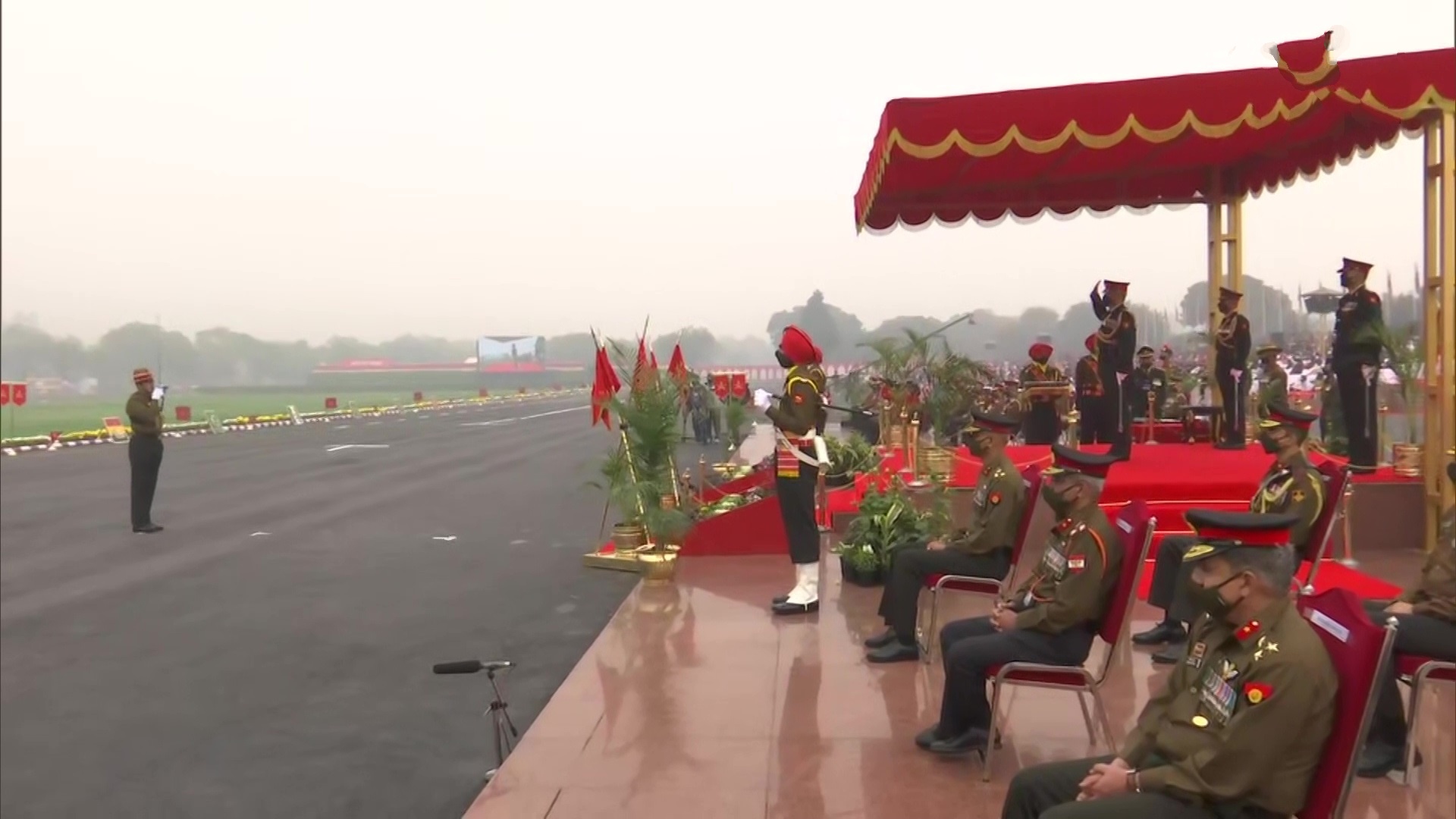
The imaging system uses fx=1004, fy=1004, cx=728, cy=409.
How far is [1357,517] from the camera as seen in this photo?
7.00 m

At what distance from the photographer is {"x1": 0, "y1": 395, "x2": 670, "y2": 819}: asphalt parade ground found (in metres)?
4.65

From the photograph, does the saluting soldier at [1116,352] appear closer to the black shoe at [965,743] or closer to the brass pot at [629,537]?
the brass pot at [629,537]

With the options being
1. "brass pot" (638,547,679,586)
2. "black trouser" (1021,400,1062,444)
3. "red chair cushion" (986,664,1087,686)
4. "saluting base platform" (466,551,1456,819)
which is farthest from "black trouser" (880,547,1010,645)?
"black trouser" (1021,400,1062,444)

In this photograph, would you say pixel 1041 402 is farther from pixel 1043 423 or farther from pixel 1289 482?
pixel 1289 482

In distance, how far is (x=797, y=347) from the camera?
6.19 meters

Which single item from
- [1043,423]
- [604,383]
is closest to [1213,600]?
[604,383]

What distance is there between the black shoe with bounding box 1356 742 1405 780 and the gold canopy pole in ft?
11.8

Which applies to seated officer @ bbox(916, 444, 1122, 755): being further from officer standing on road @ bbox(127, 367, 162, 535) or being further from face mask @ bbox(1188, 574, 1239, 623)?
officer standing on road @ bbox(127, 367, 162, 535)

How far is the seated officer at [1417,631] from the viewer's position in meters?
3.43

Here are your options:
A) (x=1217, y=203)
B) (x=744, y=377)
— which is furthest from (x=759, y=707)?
(x=744, y=377)

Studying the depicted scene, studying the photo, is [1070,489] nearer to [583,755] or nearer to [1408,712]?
[1408,712]

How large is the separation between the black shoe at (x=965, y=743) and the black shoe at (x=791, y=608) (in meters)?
2.47

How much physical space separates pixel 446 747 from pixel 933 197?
736cm

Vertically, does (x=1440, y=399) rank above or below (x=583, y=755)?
above
